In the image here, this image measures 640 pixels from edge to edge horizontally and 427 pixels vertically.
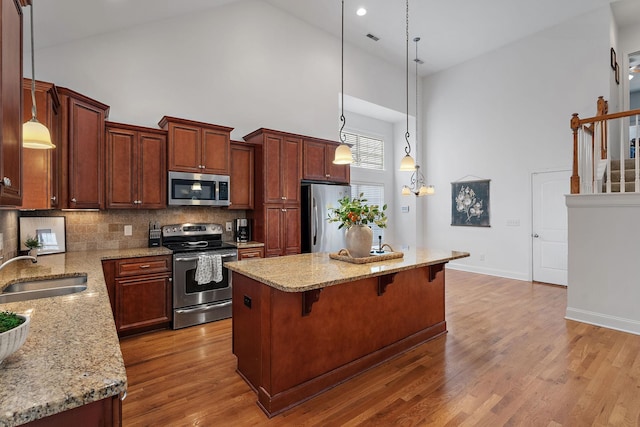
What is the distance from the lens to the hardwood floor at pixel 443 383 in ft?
7.09

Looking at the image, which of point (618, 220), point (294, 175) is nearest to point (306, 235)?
point (294, 175)

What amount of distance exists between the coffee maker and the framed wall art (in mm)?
4953

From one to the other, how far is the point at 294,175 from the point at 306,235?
0.93 metres

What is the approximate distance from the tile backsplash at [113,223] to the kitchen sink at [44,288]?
1215 mm

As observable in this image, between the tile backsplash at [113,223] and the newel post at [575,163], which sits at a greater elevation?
the newel post at [575,163]

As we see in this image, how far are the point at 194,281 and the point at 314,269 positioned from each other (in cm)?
200

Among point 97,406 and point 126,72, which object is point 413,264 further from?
point 126,72

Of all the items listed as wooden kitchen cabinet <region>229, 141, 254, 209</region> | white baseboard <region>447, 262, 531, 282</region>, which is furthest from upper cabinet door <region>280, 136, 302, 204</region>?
white baseboard <region>447, 262, 531, 282</region>

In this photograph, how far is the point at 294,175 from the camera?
4766 millimetres

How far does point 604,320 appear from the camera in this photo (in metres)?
3.83

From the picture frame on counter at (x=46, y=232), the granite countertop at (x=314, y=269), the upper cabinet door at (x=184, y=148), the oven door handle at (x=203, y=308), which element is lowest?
the oven door handle at (x=203, y=308)

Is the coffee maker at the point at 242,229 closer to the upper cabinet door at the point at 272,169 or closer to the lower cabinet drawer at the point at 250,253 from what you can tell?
the lower cabinet drawer at the point at 250,253

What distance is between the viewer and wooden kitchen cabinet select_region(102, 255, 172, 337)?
338cm

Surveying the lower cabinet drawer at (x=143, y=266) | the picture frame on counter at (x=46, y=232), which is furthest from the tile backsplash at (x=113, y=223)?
the lower cabinet drawer at (x=143, y=266)
